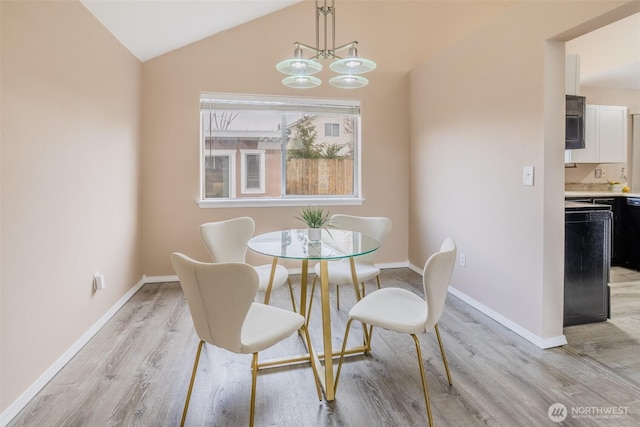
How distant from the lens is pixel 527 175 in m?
2.53

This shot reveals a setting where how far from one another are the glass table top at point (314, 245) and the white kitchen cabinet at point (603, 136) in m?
3.74

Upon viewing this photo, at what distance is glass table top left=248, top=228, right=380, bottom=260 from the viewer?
1.98 m

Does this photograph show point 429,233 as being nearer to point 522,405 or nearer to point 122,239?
point 522,405

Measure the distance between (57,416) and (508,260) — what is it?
300 cm

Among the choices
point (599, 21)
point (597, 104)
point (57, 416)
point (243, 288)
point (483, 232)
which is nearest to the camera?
point (243, 288)

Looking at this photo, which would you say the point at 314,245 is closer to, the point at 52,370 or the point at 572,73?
the point at 52,370

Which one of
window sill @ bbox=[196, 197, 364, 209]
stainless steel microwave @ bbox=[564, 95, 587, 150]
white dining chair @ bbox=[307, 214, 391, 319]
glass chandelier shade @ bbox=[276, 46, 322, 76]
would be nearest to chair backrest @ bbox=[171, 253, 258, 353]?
white dining chair @ bbox=[307, 214, 391, 319]

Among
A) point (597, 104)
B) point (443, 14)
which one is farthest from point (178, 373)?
point (597, 104)

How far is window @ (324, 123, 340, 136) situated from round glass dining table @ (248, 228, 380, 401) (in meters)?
1.95

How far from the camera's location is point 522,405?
1831 millimetres

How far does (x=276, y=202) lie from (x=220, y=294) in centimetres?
269

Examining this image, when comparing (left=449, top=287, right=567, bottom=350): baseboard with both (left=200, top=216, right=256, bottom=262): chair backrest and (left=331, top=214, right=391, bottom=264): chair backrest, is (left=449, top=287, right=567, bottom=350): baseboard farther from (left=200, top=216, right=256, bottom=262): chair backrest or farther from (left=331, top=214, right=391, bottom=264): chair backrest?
(left=200, top=216, right=256, bottom=262): chair backrest

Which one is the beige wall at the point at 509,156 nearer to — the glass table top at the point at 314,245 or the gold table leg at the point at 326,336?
the glass table top at the point at 314,245

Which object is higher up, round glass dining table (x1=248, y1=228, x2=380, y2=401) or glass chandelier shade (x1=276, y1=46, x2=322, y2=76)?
glass chandelier shade (x1=276, y1=46, x2=322, y2=76)
